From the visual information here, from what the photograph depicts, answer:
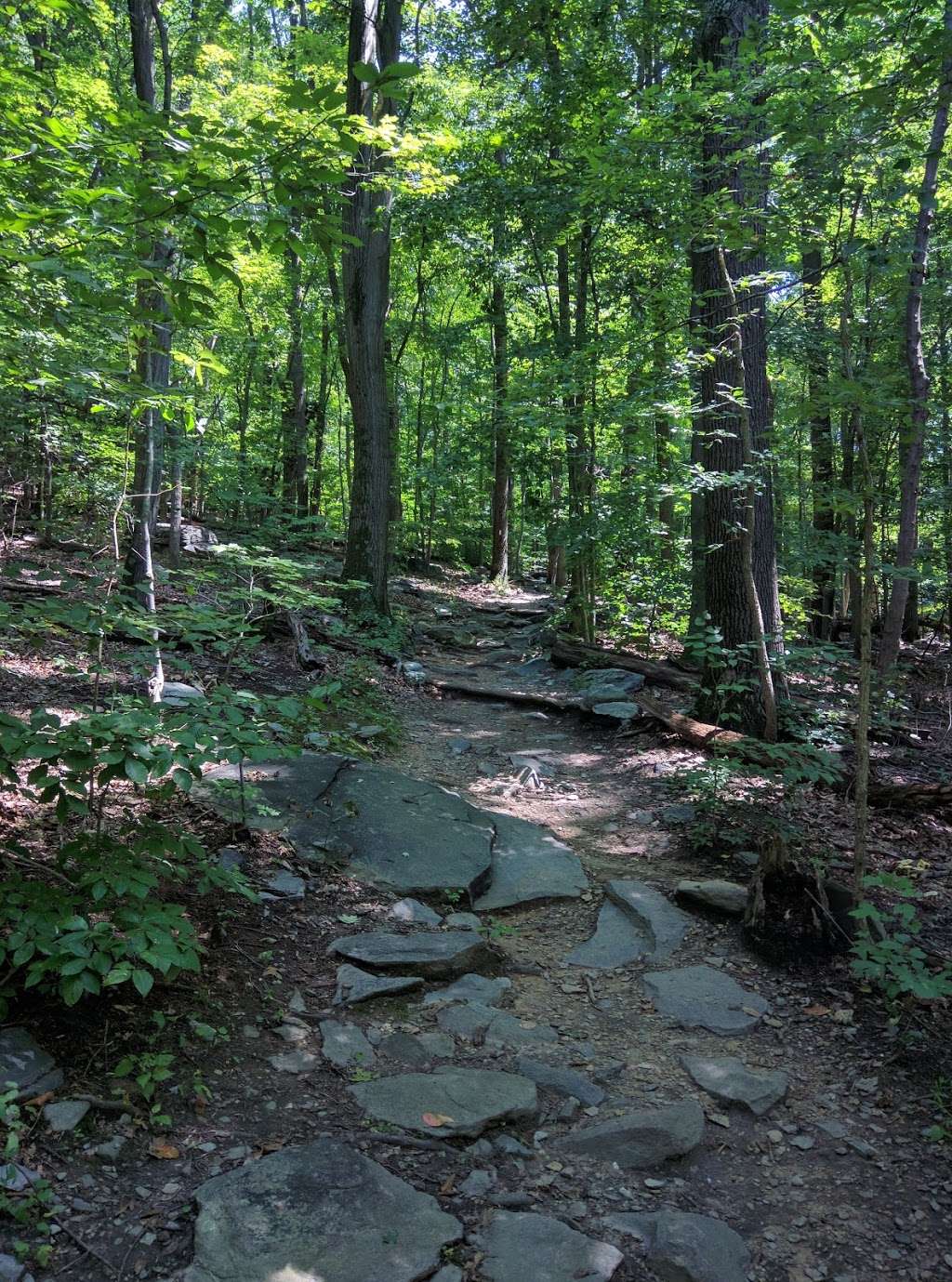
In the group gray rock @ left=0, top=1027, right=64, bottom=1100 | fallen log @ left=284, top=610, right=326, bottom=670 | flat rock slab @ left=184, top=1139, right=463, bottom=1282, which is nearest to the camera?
flat rock slab @ left=184, top=1139, right=463, bottom=1282

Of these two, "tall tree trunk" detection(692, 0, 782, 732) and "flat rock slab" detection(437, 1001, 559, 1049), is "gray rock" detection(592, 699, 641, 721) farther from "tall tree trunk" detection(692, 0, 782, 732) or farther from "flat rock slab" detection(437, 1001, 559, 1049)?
"flat rock slab" detection(437, 1001, 559, 1049)

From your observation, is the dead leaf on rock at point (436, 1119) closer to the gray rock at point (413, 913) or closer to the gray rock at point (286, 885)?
the gray rock at point (413, 913)

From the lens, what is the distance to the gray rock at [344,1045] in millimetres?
3148

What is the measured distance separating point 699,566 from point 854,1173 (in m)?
8.02

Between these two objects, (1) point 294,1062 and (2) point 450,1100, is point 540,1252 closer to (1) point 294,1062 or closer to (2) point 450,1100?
(2) point 450,1100

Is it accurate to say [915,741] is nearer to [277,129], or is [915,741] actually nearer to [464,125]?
[277,129]

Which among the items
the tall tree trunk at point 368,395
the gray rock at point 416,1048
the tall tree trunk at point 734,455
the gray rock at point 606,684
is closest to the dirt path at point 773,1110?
the gray rock at point 416,1048

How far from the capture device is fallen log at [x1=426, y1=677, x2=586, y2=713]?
9305mm

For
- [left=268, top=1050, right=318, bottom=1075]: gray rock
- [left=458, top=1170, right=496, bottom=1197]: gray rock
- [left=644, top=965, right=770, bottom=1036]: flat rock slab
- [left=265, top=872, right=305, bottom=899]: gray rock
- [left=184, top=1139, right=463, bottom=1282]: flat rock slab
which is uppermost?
[left=265, top=872, right=305, bottom=899]: gray rock

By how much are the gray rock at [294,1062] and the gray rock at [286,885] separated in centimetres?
120

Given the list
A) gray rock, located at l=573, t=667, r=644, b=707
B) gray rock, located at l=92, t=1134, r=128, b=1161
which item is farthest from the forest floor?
gray rock, located at l=573, t=667, r=644, b=707

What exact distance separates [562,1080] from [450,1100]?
1.82 ft

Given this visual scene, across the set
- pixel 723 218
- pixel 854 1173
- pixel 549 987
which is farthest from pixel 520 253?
pixel 854 1173

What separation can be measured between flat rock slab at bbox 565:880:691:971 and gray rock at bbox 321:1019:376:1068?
1461 mm
